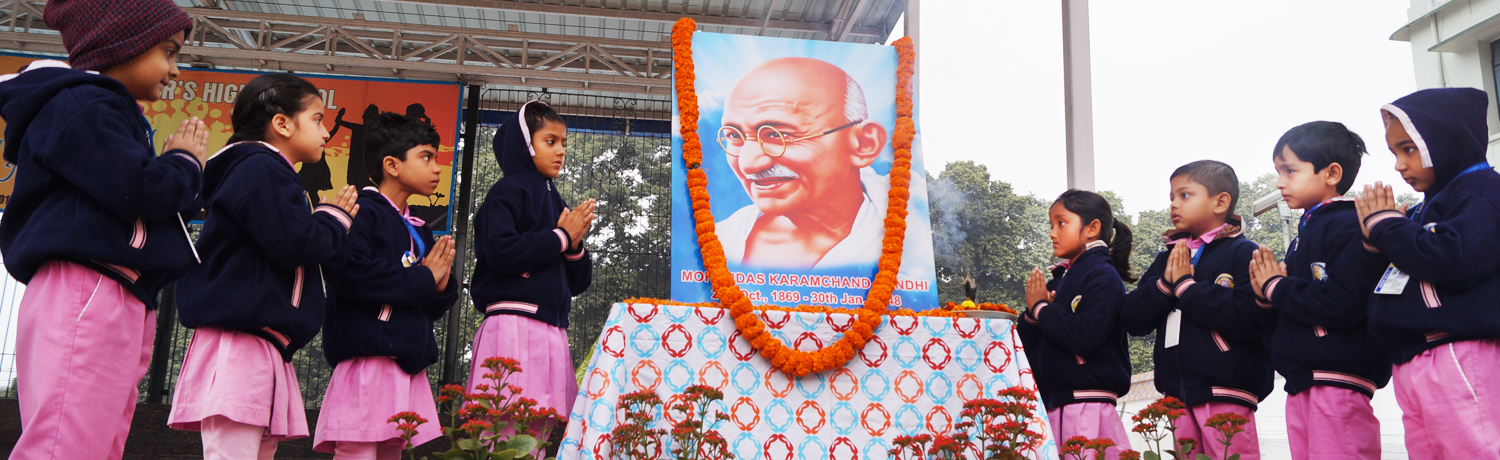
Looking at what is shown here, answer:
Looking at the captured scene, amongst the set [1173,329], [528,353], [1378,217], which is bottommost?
[528,353]

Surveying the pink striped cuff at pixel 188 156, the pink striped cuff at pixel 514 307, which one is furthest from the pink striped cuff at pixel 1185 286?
the pink striped cuff at pixel 188 156

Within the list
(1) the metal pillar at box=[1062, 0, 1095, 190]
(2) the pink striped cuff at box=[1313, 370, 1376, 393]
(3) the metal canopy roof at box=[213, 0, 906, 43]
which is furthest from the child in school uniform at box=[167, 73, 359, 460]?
(3) the metal canopy roof at box=[213, 0, 906, 43]

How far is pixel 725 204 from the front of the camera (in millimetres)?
3307

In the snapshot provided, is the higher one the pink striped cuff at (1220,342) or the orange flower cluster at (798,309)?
the orange flower cluster at (798,309)

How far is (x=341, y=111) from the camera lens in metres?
7.79

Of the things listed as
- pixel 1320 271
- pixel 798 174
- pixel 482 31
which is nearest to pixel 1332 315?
pixel 1320 271

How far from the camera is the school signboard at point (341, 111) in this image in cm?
758

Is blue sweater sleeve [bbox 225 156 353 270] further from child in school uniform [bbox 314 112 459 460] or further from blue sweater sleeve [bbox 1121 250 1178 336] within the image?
blue sweater sleeve [bbox 1121 250 1178 336]

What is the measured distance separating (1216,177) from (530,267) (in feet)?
8.52

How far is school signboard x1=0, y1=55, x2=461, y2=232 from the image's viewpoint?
7578 millimetres

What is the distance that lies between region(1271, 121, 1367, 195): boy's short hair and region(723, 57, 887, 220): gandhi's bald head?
58.6 inches

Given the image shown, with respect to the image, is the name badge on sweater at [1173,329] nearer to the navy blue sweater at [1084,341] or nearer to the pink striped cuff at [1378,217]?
the navy blue sweater at [1084,341]

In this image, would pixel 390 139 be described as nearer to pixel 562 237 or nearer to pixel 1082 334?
pixel 562 237

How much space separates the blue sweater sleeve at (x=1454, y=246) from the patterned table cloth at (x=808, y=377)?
1093 mm
